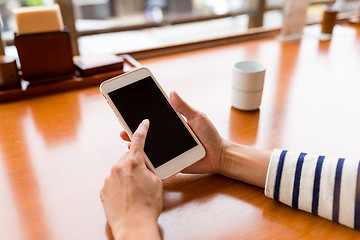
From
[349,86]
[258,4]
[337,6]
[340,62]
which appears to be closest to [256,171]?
[349,86]

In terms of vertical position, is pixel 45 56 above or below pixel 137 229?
above

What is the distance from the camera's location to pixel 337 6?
6.21ft

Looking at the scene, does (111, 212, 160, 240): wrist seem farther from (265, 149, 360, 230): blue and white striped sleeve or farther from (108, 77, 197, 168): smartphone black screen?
(265, 149, 360, 230): blue and white striped sleeve

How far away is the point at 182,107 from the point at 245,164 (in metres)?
0.18

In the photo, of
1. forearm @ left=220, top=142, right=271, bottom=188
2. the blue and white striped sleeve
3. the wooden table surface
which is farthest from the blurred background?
the blue and white striped sleeve

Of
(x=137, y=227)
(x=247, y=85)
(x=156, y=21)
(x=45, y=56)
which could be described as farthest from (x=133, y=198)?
(x=156, y=21)

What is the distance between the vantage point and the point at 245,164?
2.24ft

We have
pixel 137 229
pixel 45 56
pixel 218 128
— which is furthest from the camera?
pixel 45 56

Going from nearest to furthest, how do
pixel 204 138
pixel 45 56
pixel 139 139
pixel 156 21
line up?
pixel 139 139
pixel 204 138
pixel 45 56
pixel 156 21

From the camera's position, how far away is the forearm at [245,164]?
659mm

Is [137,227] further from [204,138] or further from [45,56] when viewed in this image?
[45,56]

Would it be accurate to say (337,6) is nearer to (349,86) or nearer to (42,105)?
(349,86)

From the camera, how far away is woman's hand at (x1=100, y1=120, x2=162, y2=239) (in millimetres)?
509

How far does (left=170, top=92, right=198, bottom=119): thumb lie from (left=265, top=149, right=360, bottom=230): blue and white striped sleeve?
0.65ft
